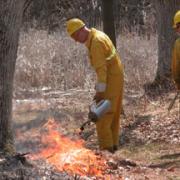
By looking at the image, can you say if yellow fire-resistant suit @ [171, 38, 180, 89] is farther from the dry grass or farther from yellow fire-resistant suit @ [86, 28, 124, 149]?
the dry grass

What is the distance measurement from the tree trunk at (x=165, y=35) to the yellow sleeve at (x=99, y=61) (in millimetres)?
6292

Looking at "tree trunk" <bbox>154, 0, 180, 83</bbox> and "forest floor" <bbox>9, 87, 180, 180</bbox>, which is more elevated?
"tree trunk" <bbox>154, 0, 180, 83</bbox>

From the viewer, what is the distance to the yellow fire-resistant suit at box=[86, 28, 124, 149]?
8.46 metres

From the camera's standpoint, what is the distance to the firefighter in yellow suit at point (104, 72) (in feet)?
27.8

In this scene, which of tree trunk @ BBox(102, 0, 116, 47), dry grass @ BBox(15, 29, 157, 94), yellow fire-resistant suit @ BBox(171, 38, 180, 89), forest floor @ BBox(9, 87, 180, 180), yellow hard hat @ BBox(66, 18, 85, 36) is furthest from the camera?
dry grass @ BBox(15, 29, 157, 94)

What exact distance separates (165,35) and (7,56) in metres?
8.15

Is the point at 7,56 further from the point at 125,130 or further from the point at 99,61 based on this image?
the point at 125,130

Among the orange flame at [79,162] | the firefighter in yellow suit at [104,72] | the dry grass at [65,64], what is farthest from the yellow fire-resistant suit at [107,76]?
the dry grass at [65,64]

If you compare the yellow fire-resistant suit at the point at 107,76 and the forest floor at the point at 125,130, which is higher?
the yellow fire-resistant suit at the point at 107,76

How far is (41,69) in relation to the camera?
50.6 ft

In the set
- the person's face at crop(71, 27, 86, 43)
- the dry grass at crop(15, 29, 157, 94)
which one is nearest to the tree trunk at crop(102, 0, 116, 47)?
the dry grass at crop(15, 29, 157, 94)

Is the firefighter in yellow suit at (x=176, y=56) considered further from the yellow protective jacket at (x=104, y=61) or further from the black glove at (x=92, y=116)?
the black glove at (x=92, y=116)

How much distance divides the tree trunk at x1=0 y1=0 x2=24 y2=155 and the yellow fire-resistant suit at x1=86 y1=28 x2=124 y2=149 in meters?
1.39

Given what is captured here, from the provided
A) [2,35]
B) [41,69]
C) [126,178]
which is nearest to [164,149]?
[126,178]
